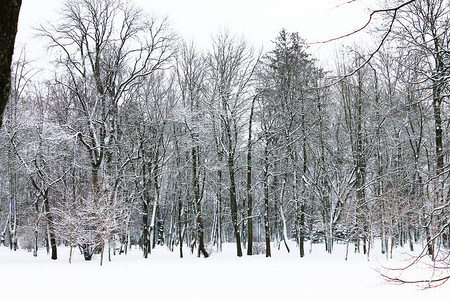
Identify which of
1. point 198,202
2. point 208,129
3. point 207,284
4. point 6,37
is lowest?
point 207,284

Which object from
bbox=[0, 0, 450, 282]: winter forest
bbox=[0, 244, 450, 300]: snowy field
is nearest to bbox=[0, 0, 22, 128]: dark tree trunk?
bbox=[0, 244, 450, 300]: snowy field

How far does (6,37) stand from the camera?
6.79 ft

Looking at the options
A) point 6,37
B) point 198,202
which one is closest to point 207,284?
point 6,37

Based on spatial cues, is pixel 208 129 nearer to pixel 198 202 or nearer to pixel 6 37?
pixel 198 202

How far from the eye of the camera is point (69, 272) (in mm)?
13258

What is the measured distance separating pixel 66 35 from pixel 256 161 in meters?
14.4

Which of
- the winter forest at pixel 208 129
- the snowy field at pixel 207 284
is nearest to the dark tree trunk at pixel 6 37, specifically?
the snowy field at pixel 207 284

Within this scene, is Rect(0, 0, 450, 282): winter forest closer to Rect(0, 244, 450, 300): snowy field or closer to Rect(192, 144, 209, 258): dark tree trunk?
Rect(192, 144, 209, 258): dark tree trunk

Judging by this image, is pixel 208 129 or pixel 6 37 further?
pixel 208 129

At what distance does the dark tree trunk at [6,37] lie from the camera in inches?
80.5

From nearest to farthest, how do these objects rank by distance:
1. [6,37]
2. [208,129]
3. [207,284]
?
[6,37] < [207,284] < [208,129]

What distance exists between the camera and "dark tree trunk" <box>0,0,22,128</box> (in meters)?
2.04

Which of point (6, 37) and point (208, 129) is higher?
point (208, 129)

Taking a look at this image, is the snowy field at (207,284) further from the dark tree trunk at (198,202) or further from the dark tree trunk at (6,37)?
the dark tree trunk at (6,37)
